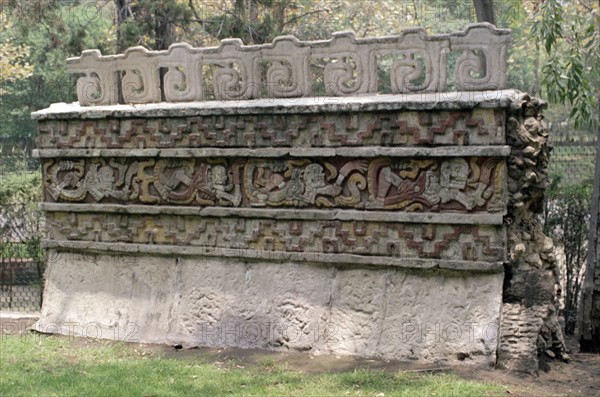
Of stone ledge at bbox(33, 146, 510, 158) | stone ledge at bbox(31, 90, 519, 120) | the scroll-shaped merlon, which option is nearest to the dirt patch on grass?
stone ledge at bbox(33, 146, 510, 158)

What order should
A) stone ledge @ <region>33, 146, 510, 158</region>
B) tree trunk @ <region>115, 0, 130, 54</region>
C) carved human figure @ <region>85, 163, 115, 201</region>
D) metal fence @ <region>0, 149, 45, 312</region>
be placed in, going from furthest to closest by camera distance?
tree trunk @ <region>115, 0, 130, 54</region>
metal fence @ <region>0, 149, 45, 312</region>
carved human figure @ <region>85, 163, 115, 201</region>
stone ledge @ <region>33, 146, 510, 158</region>

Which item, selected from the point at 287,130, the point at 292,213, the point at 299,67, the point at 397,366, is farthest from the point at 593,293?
the point at 299,67

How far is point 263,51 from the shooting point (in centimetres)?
718

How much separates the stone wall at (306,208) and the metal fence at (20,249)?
2678 millimetres

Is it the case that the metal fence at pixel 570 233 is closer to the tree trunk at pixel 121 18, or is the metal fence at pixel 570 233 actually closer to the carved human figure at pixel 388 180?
the carved human figure at pixel 388 180

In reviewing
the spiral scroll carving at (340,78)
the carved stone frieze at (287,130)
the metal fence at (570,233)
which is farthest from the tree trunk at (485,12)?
the carved stone frieze at (287,130)

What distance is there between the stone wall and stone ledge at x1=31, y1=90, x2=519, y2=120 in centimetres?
2

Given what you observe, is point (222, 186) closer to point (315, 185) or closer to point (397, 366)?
point (315, 185)

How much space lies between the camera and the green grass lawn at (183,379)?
597cm

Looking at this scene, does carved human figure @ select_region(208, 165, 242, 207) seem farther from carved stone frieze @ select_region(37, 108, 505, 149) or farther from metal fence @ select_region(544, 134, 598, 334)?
metal fence @ select_region(544, 134, 598, 334)

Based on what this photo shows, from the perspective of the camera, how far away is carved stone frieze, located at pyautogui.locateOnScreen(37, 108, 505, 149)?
645 centimetres

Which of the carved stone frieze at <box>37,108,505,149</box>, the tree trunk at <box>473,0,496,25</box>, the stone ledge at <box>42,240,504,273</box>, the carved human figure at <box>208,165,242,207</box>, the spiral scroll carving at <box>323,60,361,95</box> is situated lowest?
the stone ledge at <box>42,240,504,273</box>

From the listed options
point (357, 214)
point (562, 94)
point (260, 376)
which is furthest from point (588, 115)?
point (260, 376)

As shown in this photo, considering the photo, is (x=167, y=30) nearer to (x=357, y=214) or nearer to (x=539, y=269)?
(x=357, y=214)
